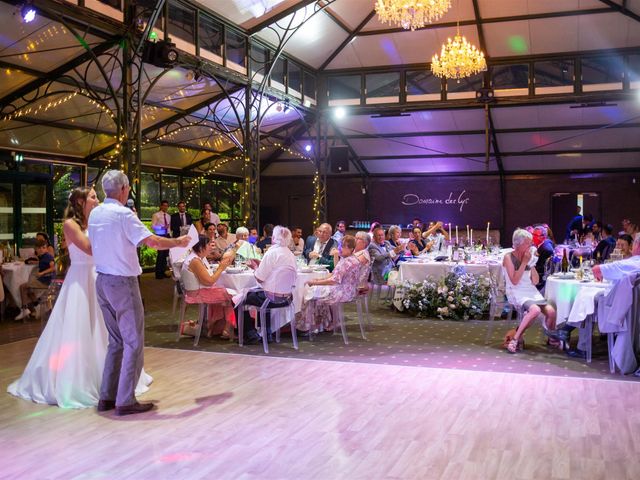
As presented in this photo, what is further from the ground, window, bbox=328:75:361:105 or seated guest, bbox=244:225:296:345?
window, bbox=328:75:361:105

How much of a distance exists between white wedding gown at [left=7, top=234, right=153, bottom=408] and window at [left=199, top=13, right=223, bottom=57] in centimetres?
741

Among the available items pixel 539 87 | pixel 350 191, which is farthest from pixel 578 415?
pixel 350 191

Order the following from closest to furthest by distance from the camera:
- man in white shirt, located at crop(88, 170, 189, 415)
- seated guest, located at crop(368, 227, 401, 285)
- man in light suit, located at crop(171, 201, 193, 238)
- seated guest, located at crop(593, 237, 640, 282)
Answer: man in white shirt, located at crop(88, 170, 189, 415)
seated guest, located at crop(593, 237, 640, 282)
seated guest, located at crop(368, 227, 401, 285)
man in light suit, located at crop(171, 201, 193, 238)

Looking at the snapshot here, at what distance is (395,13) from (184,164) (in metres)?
9.73

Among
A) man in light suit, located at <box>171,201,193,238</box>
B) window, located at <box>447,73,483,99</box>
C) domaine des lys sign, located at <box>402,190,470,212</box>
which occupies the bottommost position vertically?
man in light suit, located at <box>171,201,193,238</box>

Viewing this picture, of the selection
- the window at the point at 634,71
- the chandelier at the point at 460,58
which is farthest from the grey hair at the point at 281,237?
the window at the point at 634,71

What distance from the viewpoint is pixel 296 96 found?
50.1 ft

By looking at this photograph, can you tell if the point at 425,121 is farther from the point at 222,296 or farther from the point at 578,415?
the point at 578,415

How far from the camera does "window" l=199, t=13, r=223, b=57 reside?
11327 mm

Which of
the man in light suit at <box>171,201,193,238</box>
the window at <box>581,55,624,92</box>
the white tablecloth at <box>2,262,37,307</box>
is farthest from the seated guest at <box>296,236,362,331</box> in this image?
the window at <box>581,55,624,92</box>

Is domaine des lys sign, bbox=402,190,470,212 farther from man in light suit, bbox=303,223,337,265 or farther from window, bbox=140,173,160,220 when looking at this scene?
man in light suit, bbox=303,223,337,265

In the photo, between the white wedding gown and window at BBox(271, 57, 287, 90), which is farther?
window at BBox(271, 57, 287, 90)

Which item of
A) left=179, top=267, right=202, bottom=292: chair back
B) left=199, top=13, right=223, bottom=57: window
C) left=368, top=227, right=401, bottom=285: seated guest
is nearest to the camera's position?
left=179, top=267, right=202, bottom=292: chair back

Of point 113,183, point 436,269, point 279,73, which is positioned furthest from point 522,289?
point 279,73
